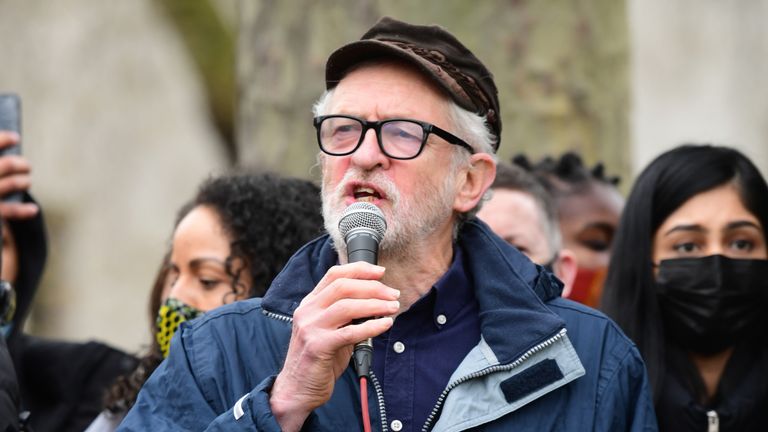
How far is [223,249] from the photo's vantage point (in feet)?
17.6

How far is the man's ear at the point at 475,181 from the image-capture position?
4.66 m

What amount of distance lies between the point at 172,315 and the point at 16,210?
126cm

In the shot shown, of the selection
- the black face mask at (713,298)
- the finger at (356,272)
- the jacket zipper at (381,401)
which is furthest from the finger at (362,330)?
the black face mask at (713,298)

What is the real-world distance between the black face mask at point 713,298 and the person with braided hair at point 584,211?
1318 mm

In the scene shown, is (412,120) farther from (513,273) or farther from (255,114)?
(255,114)

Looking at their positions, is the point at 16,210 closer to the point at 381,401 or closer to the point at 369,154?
the point at 369,154

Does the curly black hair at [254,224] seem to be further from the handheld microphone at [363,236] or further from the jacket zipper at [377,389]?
the handheld microphone at [363,236]

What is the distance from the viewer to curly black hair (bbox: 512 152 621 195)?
720 cm

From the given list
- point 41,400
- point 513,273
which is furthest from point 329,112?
point 41,400

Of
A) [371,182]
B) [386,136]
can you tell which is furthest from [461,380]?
[386,136]

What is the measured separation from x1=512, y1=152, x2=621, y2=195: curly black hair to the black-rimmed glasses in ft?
9.10

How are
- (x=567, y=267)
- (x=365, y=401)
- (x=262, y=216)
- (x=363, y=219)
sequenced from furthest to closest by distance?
(x=567, y=267), (x=262, y=216), (x=363, y=219), (x=365, y=401)

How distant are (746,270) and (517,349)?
151 centimetres

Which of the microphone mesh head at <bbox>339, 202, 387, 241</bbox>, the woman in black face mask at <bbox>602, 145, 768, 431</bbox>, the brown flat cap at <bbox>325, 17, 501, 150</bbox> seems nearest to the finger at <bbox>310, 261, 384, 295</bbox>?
the microphone mesh head at <bbox>339, 202, 387, 241</bbox>
